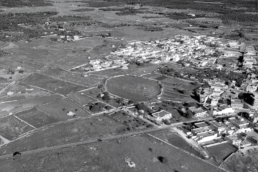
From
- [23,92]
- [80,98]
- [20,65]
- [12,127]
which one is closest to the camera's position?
[12,127]

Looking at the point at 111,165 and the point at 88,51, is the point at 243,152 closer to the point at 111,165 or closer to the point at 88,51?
the point at 111,165

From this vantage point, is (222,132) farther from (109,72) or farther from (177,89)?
(109,72)

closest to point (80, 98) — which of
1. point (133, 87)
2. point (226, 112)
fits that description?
point (133, 87)

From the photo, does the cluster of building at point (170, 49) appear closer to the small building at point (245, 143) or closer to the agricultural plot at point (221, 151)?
the small building at point (245, 143)

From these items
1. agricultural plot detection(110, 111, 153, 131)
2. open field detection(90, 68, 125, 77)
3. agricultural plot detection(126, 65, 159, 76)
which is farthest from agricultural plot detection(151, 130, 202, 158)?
open field detection(90, 68, 125, 77)

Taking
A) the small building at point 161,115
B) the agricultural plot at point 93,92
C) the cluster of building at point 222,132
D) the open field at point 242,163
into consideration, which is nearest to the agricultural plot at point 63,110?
the agricultural plot at point 93,92

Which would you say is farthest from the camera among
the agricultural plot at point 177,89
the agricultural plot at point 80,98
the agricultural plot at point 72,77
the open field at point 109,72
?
the open field at point 109,72

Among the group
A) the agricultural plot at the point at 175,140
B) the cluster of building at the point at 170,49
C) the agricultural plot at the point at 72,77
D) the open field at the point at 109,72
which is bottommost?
the agricultural plot at the point at 175,140
